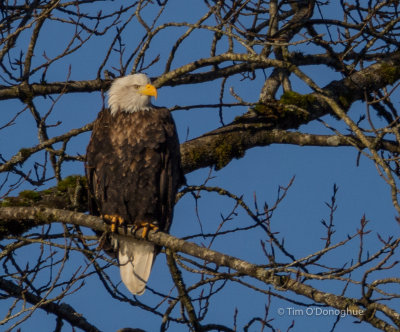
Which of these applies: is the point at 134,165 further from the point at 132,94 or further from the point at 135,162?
the point at 132,94

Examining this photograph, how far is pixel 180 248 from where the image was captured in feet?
13.5

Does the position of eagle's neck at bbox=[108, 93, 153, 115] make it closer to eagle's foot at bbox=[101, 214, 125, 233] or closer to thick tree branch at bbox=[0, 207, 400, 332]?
eagle's foot at bbox=[101, 214, 125, 233]

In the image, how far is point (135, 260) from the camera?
19.0 feet

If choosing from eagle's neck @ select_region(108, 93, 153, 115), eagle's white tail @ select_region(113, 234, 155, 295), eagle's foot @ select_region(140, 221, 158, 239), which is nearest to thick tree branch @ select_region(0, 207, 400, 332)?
eagle's foot @ select_region(140, 221, 158, 239)

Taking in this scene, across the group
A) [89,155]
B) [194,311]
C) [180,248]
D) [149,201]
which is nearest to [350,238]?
[180,248]

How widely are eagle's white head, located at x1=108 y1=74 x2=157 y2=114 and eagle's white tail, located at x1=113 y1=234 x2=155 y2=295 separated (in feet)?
3.18

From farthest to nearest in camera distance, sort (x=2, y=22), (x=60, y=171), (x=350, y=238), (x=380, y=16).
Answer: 1. (x=380, y=16)
2. (x=60, y=171)
3. (x=2, y=22)
4. (x=350, y=238)

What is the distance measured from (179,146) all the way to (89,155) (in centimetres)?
65

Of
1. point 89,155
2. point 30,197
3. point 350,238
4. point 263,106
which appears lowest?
point 350,238

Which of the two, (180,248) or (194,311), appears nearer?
(180,248)

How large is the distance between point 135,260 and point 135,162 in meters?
0.88

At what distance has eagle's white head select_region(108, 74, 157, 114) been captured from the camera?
18.0 ft

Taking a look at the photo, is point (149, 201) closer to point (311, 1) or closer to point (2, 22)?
point (2, 22)

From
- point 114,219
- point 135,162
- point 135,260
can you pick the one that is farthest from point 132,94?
point 135,260
